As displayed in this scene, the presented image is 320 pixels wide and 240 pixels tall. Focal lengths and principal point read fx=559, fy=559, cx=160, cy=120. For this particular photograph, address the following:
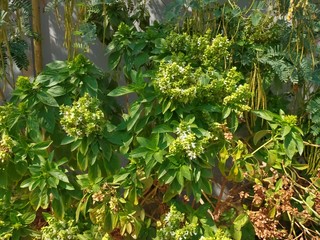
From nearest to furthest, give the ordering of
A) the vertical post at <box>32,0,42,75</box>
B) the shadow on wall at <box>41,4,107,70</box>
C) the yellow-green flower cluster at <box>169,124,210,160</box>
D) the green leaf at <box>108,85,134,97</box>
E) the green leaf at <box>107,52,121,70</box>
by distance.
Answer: the yellow-green flower cluster at <box>169,124,210,160</box> → the green leaf at <box>108,85,134,97</box> → the green leaf at <box>107,52,121,70</box> → the vertical post at <box>32,0,42,75</box> → the shadow on wall at <box>41,4,107,70</box>

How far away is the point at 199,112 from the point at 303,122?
647 mm

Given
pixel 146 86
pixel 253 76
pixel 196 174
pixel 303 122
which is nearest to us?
pixel 196 174

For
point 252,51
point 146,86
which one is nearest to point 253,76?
point 252,51

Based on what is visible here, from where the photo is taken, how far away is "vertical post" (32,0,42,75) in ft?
9.45

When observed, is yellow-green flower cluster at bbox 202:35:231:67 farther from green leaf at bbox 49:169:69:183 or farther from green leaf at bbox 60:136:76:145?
green leaf at bbox 49:169:69:183

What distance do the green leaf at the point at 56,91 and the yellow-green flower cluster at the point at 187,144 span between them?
521 mm

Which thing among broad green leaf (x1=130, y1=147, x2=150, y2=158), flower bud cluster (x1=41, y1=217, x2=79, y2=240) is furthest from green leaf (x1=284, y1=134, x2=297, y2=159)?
flower bud cluster (x1=41, y1=217, x2=79, y2=240)

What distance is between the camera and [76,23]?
2.73 metres

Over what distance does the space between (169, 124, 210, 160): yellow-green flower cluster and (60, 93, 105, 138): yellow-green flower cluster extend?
31 centimetres

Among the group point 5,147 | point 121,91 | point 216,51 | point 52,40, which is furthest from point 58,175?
point 52,40

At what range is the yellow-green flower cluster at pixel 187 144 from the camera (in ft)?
6.95

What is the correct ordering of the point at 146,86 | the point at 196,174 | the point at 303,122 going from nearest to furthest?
the point at 196,174, the point at 146,86, the point at 303,122

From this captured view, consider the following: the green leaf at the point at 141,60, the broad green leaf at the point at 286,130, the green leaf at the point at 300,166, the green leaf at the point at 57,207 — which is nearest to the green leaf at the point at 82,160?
the green leaf at the point at 57,207

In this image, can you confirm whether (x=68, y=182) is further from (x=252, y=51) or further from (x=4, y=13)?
(x=252, y=51)
